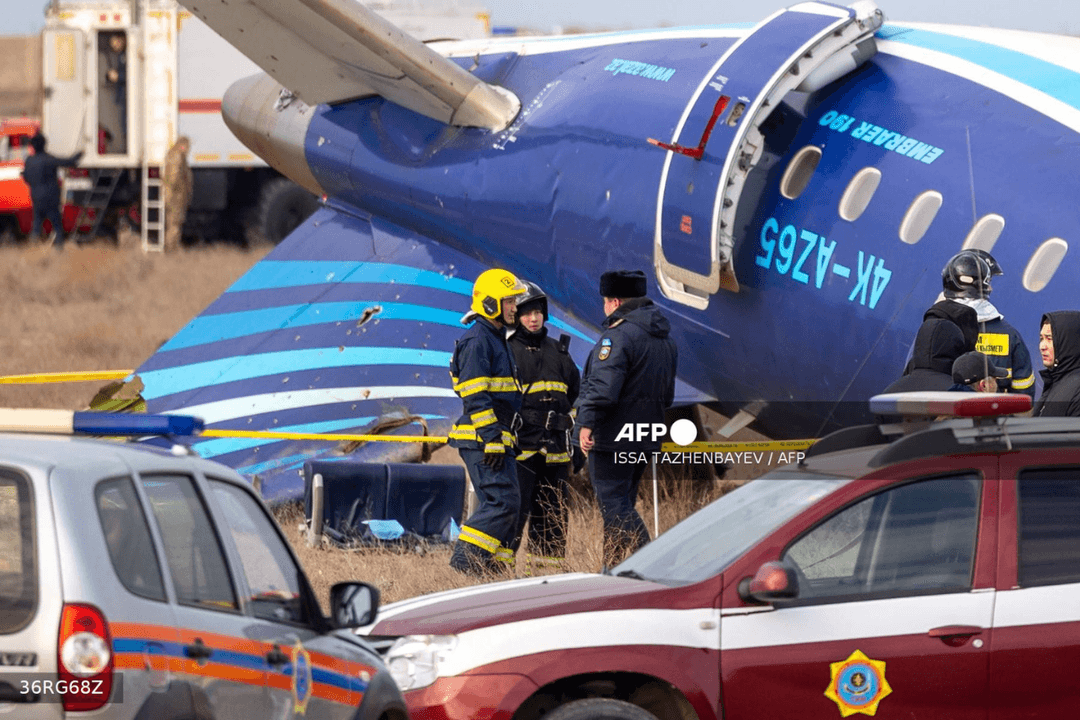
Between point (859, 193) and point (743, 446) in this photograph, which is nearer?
point (859, 193)

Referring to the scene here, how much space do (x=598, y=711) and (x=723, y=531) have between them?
108 centimetres

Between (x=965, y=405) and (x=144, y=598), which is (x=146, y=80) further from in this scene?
(x=144, y=598)

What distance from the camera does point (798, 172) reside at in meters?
10.4

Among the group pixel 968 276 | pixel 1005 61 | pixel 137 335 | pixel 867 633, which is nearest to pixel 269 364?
pixel 1005 61

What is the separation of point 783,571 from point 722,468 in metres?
6.46

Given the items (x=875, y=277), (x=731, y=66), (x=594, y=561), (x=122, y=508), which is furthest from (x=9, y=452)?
(x=731, y=66)

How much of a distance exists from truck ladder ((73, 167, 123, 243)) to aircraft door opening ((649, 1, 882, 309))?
2316 cm

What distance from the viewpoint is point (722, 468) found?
12.1 m

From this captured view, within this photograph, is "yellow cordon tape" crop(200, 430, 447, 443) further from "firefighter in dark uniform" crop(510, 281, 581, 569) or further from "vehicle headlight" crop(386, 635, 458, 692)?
"vehicle headlight" crop(386, 635, 458, 692)

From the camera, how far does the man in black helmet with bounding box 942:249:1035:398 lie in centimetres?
835

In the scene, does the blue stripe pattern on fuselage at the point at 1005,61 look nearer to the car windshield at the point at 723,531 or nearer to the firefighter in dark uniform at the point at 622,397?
the firefighter in dark uniform at the point at 622,397

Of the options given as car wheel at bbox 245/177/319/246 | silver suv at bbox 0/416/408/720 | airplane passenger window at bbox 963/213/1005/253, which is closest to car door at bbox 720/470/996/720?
silver suv at bbox 0/416/408/720

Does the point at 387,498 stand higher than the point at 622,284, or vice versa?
the point at 622,284

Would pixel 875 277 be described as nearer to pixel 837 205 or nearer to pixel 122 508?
pixel 837 205
